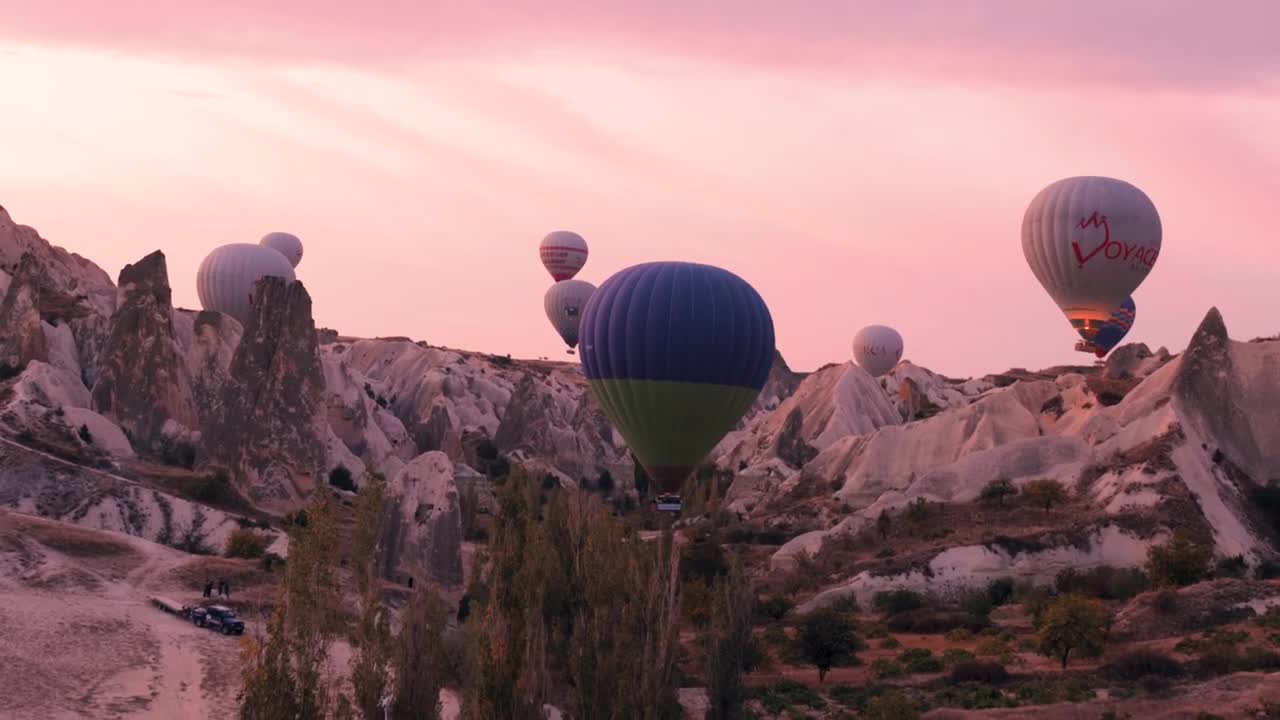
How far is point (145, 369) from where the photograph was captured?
82188 millimetres

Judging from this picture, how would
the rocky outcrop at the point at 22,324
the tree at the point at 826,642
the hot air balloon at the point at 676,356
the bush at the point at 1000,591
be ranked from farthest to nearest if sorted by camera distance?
the rocky outcrop at the point at 22,324 < the bush at the point at 1000,591 < the hot air balloon at the point at 676,356 < the tree at the point at 826,642

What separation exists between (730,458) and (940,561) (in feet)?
213

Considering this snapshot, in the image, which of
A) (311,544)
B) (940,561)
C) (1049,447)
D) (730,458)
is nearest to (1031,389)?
(1049,447)

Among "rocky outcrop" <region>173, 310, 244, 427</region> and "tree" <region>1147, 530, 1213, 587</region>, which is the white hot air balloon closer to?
"rocky outcrop" <region>173, 310, 244, 427</region>

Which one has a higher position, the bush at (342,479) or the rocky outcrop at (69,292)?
the rocky outcrop at (69,292)

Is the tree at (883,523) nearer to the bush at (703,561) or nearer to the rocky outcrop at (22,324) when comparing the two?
the bush at (703,561)

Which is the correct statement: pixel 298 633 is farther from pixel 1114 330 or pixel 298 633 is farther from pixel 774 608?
pixel 1114 330

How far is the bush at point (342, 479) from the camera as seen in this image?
275 ft

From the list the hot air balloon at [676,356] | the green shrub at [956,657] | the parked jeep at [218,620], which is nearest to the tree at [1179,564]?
the green shrub at [956,657]

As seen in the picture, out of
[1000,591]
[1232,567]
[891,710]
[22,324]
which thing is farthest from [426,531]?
[22,324]

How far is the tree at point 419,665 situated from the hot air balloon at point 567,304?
96.6m

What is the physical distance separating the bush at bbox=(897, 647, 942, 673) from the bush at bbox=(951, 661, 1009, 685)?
1.52 meters

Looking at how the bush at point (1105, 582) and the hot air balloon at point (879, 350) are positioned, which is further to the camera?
the hot air balloon at point (879, 350)

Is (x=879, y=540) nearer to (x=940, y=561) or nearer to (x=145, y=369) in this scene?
(x=940, y=561)
